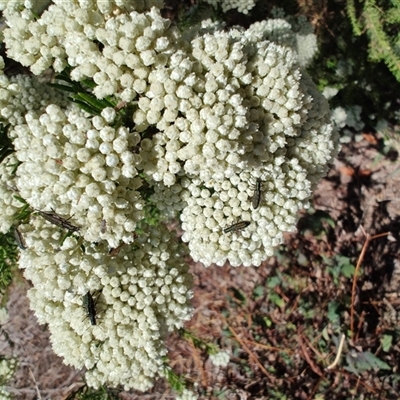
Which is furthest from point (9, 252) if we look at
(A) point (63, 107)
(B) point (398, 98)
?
(B) point (398, 98)

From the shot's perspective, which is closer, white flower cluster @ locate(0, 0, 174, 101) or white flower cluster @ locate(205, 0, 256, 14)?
white flower cluster @ locate(0, 0, 174, 101)

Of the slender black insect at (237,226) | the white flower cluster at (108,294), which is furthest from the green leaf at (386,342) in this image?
the slender black insect at (237,226)

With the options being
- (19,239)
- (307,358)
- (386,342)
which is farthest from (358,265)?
(19,239)

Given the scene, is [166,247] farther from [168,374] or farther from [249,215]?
[168,374]

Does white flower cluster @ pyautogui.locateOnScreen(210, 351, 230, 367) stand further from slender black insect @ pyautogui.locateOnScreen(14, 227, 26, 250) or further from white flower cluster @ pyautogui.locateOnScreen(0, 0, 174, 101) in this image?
white flower cluster @ pyautogui.locateOnScreen(0, 0, 174, 101)

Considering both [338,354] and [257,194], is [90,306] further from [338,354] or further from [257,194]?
[338,354]

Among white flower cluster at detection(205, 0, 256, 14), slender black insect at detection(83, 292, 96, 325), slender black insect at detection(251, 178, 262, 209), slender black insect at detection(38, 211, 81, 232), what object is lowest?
slender black insect at detection(83, 292, 96, 325)

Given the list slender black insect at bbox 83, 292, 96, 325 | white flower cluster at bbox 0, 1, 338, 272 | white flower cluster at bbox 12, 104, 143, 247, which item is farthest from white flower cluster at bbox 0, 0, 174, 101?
slender black insect at bbox 83, 292, 96, 325
